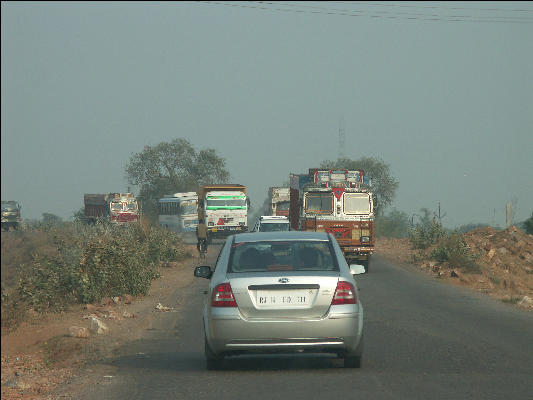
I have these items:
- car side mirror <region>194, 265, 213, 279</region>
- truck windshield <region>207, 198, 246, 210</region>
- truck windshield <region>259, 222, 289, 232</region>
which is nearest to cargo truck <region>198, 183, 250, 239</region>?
truck windshield <region>207, 198, 246, 210</region>

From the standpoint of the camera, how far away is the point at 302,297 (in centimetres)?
928

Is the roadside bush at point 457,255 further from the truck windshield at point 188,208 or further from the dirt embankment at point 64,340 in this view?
the truck windshield at point 188,208

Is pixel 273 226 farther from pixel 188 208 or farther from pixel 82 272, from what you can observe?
pixel 188 208

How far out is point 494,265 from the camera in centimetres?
3288

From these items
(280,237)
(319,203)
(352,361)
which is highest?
(280,237)

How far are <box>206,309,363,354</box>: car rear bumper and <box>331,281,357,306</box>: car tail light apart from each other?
146mm

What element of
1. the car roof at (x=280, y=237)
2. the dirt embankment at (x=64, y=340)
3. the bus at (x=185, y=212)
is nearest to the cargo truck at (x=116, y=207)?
the bus at (x=185, y=212)

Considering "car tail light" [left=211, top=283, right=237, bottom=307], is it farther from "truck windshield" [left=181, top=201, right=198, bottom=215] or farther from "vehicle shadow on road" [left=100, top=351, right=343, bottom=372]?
"truck windshield" [left=181, top=201, right=198, bottom=215]

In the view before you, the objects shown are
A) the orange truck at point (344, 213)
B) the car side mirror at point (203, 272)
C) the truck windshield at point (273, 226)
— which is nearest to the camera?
the car side mirror at point (203, 272)

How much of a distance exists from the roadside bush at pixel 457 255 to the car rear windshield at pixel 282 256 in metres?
21.2

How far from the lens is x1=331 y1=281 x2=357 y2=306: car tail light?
9.33m

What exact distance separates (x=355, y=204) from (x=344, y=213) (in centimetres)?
51

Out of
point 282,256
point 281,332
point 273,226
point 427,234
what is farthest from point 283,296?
point 427,234

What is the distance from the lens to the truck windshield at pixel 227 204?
54.5 m
